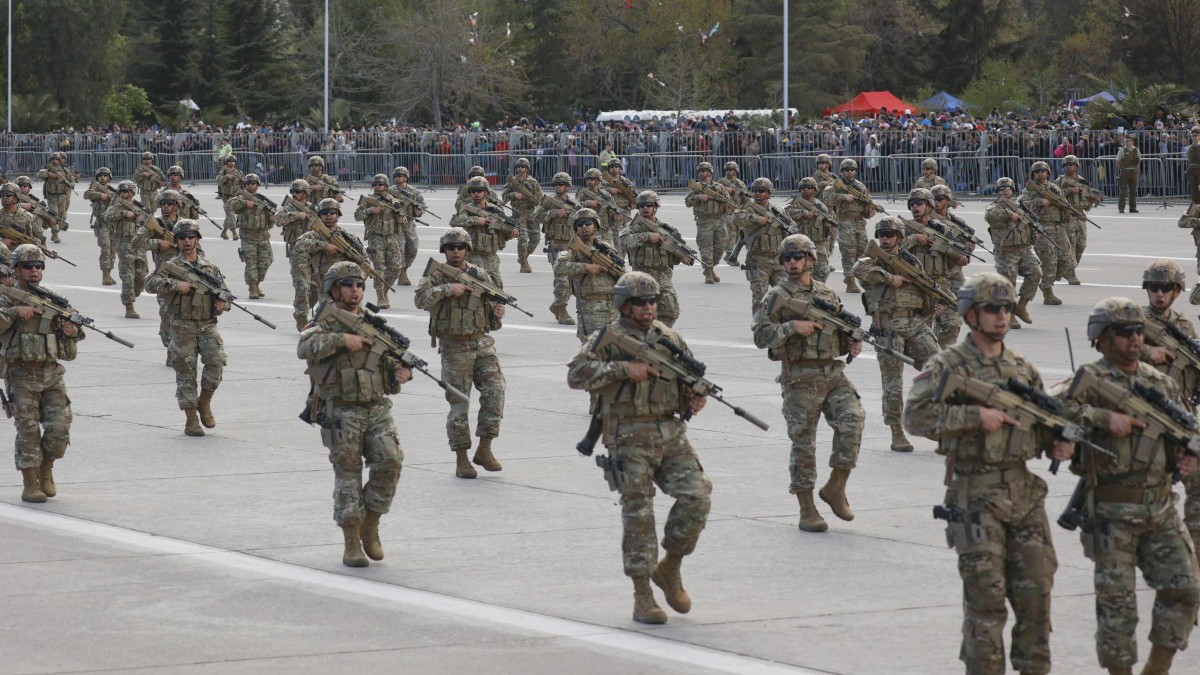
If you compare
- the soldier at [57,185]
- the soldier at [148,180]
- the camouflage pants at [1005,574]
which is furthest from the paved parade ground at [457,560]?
the soldier at [57,185]

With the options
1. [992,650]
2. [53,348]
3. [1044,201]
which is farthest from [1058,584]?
[1044,201]

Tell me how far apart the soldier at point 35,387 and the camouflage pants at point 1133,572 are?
7715mm

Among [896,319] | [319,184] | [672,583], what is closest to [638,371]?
[672,583]

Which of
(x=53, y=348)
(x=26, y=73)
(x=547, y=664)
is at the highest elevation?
(x=26, y=73)

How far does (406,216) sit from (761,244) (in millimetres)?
5923

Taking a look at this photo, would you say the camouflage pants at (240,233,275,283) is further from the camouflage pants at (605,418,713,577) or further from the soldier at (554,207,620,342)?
the camouflage pants at (605,418,713,577)

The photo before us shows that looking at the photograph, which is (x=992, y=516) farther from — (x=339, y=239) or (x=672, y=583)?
(x=339, y=239)

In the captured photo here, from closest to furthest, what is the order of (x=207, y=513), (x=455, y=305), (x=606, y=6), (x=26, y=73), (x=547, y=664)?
(x=547, y=664), (x=207, y=513), (x=455, y=305), (x=606, y=6), (x=26, y=73)

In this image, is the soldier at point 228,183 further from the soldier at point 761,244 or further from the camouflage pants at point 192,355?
the camouflage pants at point 192,355

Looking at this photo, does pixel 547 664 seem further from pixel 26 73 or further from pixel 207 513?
pixel 26 73

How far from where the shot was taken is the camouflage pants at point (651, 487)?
932 cm

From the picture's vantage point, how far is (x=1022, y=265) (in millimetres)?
22734

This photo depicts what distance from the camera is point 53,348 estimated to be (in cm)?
1279

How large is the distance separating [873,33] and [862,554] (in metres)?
66.8
